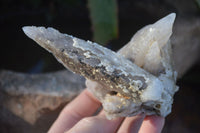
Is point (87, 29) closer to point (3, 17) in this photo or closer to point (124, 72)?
point (3, 17)

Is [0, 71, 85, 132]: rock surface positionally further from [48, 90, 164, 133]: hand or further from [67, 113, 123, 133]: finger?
[67, 113, 123, 133]: finger

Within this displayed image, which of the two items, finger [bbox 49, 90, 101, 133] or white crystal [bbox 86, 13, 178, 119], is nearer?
white crystal [bbox 86, 13, 178, 119]

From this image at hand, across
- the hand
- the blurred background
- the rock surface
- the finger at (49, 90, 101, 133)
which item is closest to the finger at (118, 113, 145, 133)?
the hand

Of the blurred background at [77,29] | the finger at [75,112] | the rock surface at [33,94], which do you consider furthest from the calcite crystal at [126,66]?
the blurred background at [77,29]

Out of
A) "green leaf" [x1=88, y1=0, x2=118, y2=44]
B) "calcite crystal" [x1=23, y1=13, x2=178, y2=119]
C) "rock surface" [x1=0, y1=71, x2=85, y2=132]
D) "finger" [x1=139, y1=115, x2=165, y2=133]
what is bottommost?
"rock surface" [x1=0, y1=71, x2=85, y2=132]

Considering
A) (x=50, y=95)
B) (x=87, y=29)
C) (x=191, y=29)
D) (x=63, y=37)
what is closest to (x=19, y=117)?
(x=50, y=95)

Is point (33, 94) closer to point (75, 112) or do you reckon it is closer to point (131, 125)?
point (75, 112)

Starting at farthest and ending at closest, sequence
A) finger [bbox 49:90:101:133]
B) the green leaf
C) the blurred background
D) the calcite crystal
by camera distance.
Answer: the blurred background < the green leaf < finger [bbox 49:90:101:133] < the calcite crystal
